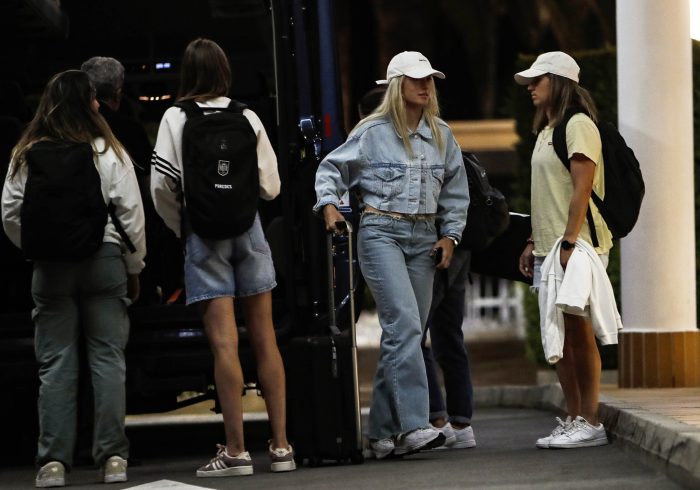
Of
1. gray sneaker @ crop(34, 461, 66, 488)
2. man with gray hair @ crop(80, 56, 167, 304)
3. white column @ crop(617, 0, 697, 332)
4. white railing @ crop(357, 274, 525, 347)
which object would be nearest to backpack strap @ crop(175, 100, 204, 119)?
man with gray hair @ crop(80, 56, 167, 304)

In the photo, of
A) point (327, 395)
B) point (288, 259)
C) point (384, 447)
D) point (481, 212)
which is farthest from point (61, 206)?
point (481, 212)

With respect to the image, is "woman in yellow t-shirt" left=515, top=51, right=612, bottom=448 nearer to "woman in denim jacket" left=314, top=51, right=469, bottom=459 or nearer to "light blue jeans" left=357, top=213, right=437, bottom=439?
"woman in denim jacket" left=314, top=51, right=469, bottom=459

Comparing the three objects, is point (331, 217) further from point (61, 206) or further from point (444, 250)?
point (61, 206)

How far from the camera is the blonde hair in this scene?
686cm

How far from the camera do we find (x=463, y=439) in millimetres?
7379

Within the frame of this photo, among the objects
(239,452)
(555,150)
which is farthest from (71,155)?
(555,150)

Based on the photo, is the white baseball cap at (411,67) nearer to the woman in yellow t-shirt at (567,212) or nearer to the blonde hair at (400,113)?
the blonde hair at (400,113)

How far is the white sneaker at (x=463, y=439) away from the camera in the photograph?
7.36 metres

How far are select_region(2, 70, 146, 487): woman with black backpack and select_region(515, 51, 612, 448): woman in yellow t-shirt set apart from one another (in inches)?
70.6

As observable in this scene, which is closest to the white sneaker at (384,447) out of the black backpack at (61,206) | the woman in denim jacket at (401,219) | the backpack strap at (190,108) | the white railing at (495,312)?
the woman in denim jacket at (401,219)

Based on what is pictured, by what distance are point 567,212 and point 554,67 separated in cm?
64

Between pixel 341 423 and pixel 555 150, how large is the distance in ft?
4.99

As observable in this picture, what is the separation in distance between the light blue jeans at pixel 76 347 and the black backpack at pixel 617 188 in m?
2.06

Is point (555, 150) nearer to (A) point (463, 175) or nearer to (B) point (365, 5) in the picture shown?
(A) point (463, 175)
